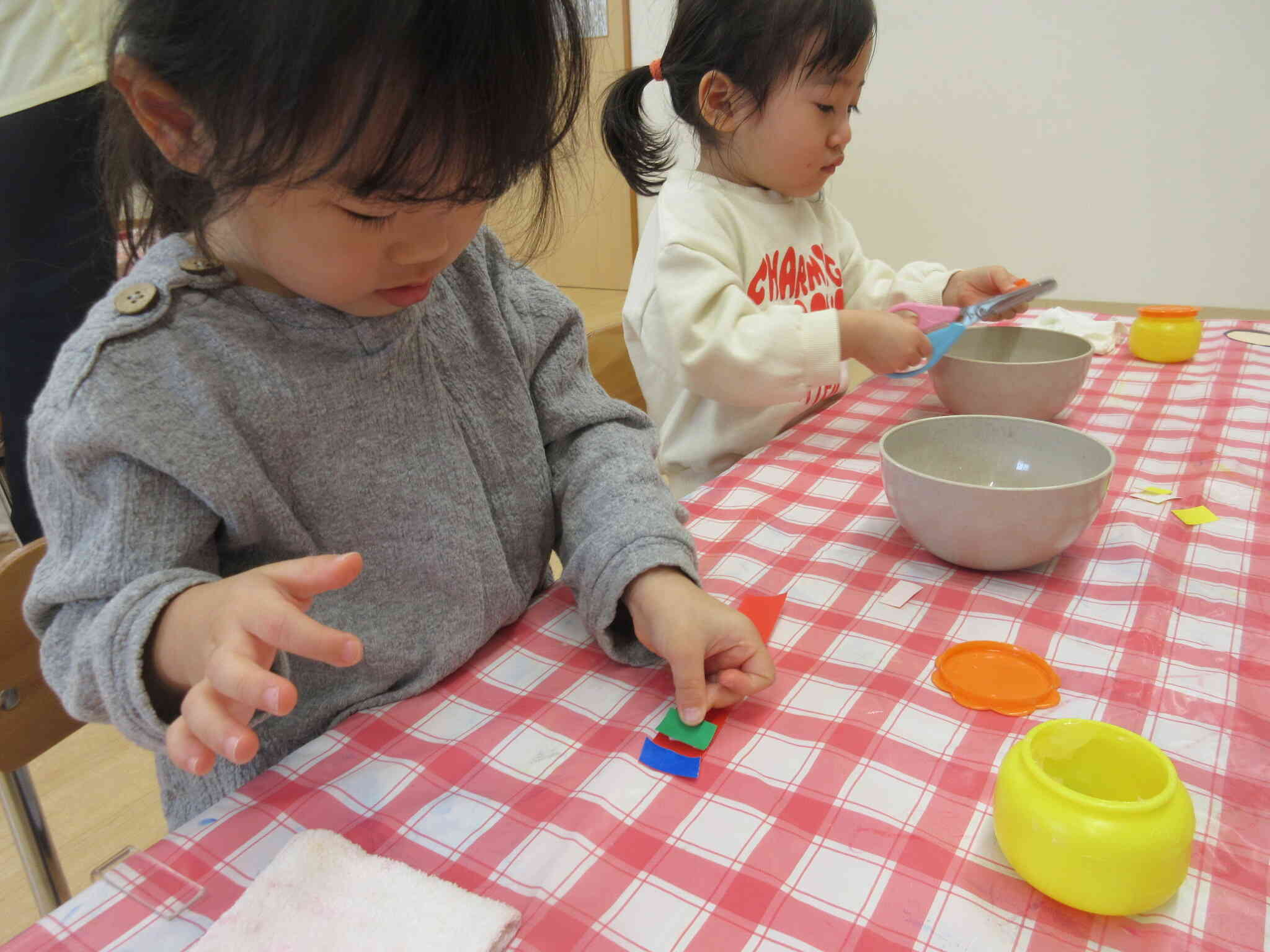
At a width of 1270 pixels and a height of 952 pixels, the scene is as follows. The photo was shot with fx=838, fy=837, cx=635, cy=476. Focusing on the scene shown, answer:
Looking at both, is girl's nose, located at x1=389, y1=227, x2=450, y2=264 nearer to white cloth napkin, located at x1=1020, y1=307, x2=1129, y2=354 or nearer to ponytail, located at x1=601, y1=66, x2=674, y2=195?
ponytail, located at x1=601, y1=66, x2=674, y2=195

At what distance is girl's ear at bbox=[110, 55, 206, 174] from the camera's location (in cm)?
40

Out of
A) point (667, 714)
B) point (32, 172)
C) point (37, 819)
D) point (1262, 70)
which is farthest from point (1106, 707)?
point (1262, 70)

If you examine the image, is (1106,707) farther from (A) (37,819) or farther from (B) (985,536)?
(A) (37,819)

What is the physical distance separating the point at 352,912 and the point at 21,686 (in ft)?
1.26

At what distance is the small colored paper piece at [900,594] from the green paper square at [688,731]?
0.19 m

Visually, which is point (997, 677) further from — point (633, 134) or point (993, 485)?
point (633, 134)

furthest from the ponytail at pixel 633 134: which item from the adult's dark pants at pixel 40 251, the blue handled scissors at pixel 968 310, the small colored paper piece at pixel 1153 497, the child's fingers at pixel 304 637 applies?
the child's fingers at pixel 304 637

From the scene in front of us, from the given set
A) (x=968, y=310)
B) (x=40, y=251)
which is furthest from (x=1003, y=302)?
(x=40, y=251)

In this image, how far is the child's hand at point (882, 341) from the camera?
91 cm

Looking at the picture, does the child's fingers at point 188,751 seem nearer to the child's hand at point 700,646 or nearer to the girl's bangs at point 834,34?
the child's hand at point 700,646

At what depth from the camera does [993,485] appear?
29.4 inches

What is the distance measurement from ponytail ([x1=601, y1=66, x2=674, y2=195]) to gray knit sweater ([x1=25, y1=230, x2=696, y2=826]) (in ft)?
2.05

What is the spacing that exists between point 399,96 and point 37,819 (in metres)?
0.64

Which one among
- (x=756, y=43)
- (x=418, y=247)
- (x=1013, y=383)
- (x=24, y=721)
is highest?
(x=756, y=43)
